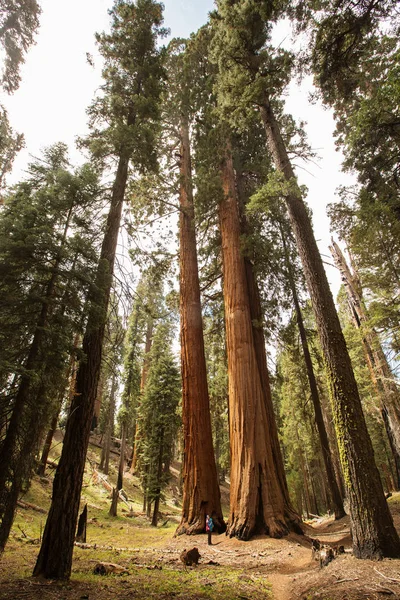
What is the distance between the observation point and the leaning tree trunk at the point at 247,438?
7.19 m

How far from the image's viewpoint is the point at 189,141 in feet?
45.8

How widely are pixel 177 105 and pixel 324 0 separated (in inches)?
288

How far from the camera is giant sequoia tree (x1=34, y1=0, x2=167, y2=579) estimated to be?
15.2 feet

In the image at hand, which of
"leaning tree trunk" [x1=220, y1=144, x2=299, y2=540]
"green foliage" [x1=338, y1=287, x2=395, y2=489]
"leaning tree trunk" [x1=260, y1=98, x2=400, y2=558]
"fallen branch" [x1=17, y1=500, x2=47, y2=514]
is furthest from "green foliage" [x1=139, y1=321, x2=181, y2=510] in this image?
"leaning tree trunk" [x1=260, y1=98, x2=400, y2=558]

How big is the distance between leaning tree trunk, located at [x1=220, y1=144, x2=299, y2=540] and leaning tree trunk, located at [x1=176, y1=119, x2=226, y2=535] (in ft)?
2.76

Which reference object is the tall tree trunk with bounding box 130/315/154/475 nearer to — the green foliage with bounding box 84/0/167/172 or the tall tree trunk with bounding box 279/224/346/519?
the tall tree trunk with bounding box 279/224/346/519

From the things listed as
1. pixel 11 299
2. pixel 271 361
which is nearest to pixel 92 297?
pixel 11 299

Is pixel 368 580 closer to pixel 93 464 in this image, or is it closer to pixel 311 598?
pixel 311 598

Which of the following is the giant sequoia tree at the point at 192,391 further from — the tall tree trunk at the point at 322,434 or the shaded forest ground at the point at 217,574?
the tall tree trunk at the point at 322,434

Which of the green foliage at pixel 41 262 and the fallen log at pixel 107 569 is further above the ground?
the green foliage at pixel 41 262

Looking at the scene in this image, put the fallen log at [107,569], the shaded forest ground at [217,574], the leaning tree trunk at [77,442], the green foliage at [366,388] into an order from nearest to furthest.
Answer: the shaded forest ground at [217,574]
the leaning tree trunk at [77,442]
the fallen log at [107,569]
the green foliage at [366,388]

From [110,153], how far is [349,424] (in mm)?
8078

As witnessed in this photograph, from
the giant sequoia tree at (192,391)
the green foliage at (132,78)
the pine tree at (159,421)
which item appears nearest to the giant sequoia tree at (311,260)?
the green foliage at (132,78)

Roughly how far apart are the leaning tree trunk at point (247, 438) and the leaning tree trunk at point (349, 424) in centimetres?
294
